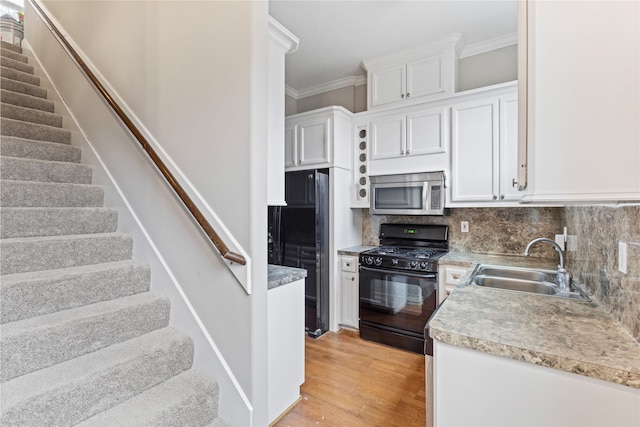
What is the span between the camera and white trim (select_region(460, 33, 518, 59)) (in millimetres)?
2795

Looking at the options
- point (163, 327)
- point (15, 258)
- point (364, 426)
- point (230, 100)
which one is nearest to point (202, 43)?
point (230, 100)

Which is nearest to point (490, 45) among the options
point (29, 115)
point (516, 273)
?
point (516, 273)

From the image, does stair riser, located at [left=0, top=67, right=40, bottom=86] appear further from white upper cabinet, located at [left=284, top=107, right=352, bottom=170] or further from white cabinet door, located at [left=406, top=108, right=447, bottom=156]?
white cabinet door, located at [left=406, top=108, right=447, bottom=156]

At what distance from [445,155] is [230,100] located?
2109mm

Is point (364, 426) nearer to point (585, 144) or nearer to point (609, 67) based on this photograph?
point (585, 144)

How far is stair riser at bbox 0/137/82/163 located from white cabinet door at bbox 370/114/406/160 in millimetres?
2672

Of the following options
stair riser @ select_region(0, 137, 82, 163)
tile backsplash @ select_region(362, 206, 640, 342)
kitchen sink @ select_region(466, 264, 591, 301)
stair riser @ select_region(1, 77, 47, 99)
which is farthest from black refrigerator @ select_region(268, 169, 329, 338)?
stair riser @ select_region(1, 77, 47, 99)

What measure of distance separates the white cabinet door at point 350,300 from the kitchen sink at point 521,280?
131cm

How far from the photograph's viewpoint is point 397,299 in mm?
2838

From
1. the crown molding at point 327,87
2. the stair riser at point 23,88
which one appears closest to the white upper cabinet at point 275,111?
the crown molding at point 327,87

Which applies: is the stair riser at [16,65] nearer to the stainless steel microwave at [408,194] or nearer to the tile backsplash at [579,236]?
the stainless steel microwave at [408,194]

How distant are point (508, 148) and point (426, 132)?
0.72m

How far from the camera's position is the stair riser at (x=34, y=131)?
2.22 metres

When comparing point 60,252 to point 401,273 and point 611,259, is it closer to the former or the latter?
point 401,273
